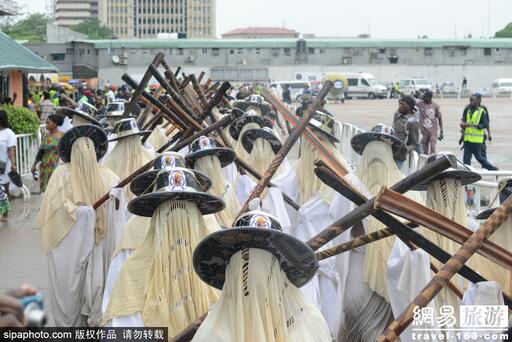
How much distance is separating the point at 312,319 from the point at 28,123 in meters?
14.4

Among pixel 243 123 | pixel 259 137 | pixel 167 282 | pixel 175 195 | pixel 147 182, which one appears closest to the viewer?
pixel 167 282

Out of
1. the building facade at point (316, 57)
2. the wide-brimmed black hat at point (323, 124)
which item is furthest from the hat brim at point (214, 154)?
the building facade at point (316, 57)

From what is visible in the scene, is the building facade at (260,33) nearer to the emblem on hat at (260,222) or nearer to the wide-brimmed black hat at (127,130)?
the wide-brimmed black hat at (127,130)

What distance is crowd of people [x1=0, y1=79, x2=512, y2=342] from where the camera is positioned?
389 cm

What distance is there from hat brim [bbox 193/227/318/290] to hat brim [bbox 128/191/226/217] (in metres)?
0.76

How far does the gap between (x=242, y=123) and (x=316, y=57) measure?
76203mm

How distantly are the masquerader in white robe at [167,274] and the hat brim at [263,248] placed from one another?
62cm

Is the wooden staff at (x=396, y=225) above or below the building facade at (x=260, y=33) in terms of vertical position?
below

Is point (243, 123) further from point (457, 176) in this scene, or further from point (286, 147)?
point (457, 176)

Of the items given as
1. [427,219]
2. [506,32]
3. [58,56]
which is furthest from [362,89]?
[506,32]

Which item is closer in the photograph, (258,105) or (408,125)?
(408,125)

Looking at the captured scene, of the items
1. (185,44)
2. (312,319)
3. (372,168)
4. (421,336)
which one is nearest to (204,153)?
(372,168)

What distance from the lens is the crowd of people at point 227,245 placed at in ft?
12.8

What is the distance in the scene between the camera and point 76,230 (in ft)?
23.6
